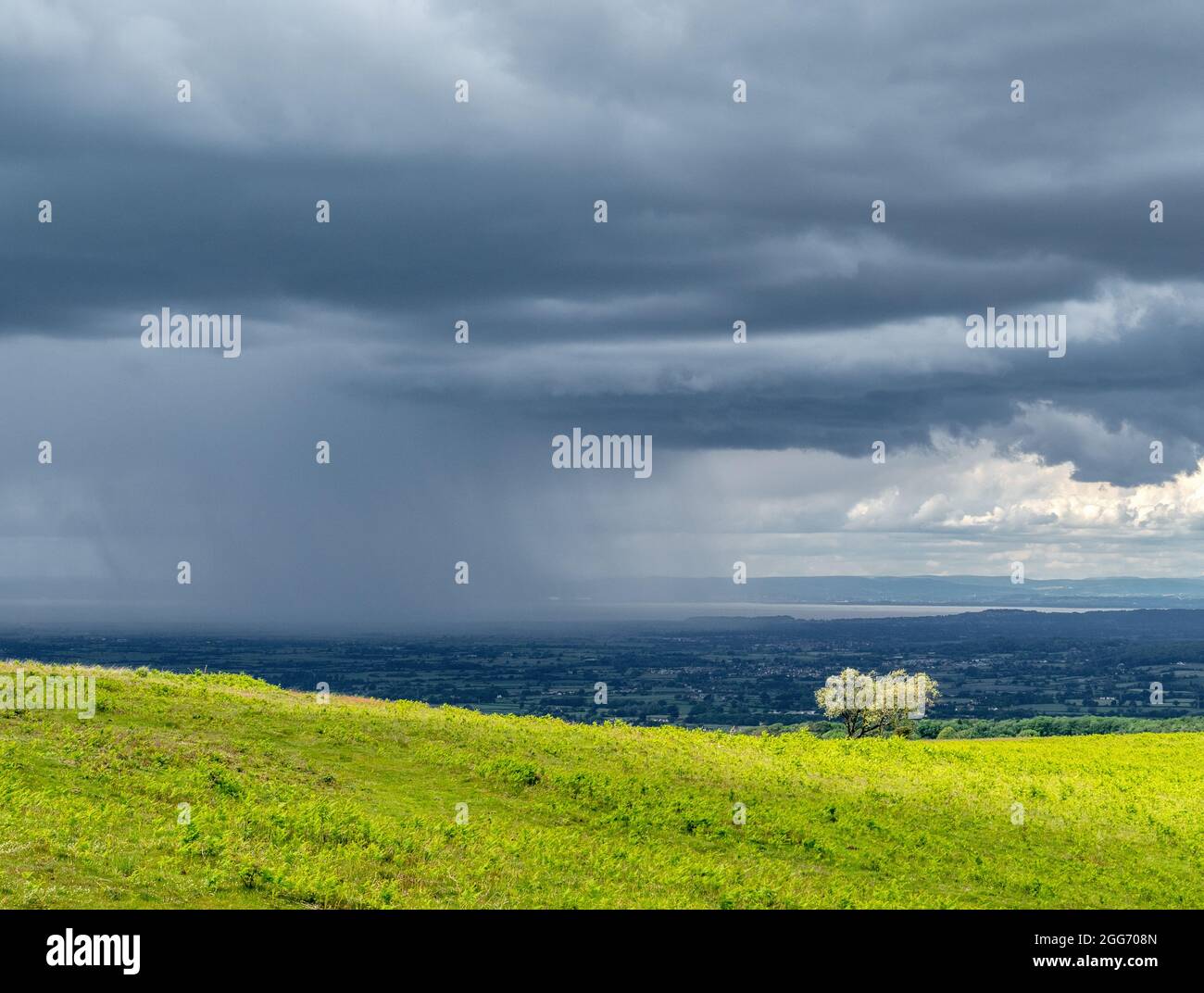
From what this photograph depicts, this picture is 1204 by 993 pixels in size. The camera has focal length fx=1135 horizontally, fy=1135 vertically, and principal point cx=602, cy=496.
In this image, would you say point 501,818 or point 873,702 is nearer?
point 501,818

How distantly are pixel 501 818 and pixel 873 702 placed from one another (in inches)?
3162

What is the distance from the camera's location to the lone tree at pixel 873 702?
351 ft

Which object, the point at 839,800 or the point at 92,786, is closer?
the point at 92,786

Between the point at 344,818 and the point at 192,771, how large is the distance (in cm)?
585

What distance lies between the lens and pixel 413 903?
2362cm

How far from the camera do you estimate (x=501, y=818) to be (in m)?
32.9

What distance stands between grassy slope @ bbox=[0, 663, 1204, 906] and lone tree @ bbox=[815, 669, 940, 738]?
5462 centimetres

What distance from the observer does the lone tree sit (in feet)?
351

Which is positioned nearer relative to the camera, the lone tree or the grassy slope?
the grassy slope

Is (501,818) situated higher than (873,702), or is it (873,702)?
(501,818)

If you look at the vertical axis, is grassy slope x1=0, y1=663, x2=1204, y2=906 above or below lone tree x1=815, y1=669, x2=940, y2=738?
above

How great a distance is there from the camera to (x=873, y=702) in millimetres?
107250
